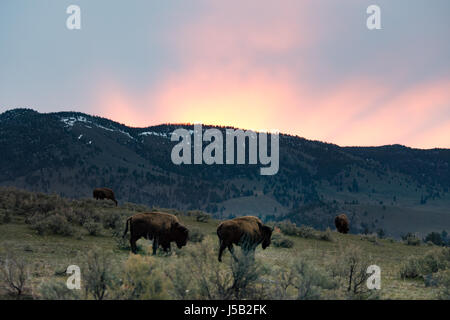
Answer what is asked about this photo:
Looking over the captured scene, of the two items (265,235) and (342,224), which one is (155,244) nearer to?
(265,235)

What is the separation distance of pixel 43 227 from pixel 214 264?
12948 millimetres

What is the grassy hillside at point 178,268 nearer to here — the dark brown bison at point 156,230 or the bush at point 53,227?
the bush at point 53,227

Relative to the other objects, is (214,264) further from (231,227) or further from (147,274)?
(231,227)

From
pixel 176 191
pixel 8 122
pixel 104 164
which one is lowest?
pixel 176 191

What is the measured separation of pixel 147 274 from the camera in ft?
19.7

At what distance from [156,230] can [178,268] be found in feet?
20.6

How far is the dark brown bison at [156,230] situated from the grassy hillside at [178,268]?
55 centimetres

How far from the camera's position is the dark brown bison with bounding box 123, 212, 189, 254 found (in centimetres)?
1241

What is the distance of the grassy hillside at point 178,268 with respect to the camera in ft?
20.1

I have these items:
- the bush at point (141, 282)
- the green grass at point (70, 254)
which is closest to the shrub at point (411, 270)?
the green grass at point (70, 254)

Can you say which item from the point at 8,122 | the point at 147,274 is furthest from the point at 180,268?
the point at 8,122

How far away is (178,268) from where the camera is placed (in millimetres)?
6371

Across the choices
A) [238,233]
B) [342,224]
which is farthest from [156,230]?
[342,224]

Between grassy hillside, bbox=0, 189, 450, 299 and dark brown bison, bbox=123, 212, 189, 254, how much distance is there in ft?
1.80
